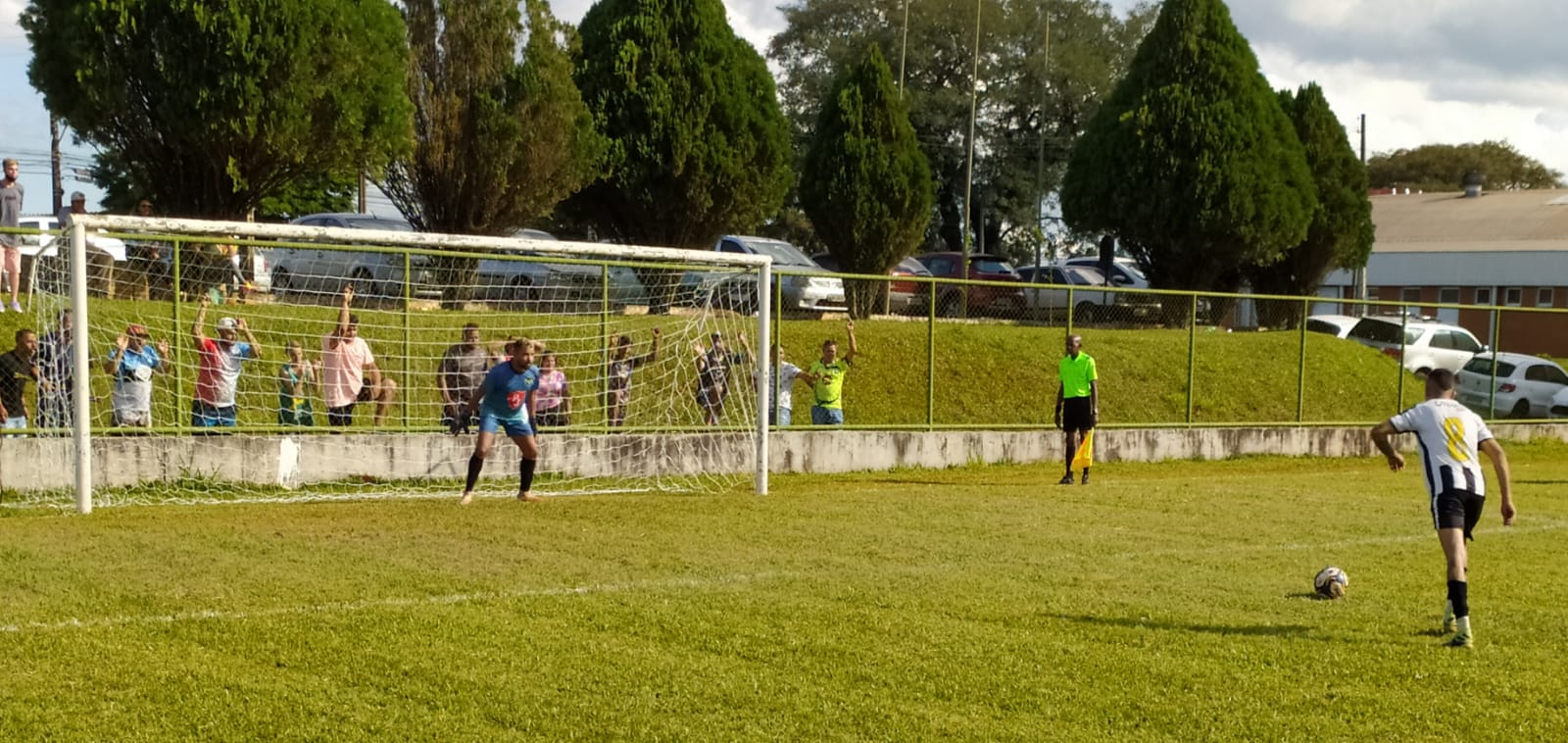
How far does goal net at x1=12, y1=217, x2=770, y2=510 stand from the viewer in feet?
46.1

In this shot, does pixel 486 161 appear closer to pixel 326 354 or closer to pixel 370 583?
pixel 326 354

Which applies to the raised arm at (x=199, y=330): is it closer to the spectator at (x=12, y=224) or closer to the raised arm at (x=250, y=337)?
the raised arm at (x=250, y=337)

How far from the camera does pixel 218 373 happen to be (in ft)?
49.1

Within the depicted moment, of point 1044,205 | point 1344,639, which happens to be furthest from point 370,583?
point 1044,205

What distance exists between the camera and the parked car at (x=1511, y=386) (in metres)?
27.1

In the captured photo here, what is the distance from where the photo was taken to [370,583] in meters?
Answer: 9.33

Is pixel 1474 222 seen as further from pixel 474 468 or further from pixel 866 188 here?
pixel 474 468

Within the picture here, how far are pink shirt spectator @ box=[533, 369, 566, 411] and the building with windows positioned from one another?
36526 millimetres

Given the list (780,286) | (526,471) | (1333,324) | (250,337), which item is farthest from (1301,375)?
(250,337)

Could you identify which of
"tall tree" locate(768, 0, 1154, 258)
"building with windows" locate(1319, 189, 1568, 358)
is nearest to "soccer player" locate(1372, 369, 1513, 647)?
"building with windows" locate(1319, 189, 1568, 358)

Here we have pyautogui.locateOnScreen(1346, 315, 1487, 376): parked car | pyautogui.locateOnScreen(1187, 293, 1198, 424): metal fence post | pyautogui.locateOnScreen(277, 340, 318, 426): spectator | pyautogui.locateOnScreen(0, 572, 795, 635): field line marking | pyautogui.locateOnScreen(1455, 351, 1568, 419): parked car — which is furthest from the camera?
pyautogui.locateOnScreen(1346, 315, 1487, 376): parked car

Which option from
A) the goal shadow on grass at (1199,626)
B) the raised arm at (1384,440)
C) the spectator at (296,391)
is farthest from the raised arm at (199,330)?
the raised arm at (1384,440)

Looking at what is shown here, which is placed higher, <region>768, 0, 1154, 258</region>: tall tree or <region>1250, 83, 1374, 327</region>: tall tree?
<region>768, 0, 1154, 258</region>: tall tree

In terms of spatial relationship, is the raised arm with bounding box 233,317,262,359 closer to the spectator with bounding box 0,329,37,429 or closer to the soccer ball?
the spectator with bounding box 0,329,37,429
